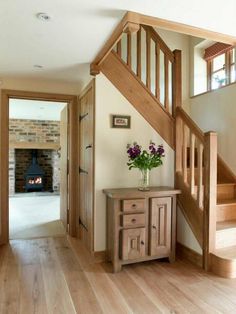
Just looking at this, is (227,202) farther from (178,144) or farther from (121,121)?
(121,121)

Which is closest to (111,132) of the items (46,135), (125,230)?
(125,230)

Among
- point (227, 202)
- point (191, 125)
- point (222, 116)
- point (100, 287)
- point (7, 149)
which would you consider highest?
point (222, 116)

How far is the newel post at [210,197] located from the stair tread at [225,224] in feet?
0.63

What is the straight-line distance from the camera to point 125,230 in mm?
2666

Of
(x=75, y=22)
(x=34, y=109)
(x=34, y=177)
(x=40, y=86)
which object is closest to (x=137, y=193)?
(x=75, y=22)

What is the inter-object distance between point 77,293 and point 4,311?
1.91ft

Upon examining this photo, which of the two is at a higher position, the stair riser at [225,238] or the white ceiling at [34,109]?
the white ceiling at [34,109]

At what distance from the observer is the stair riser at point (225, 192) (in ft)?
11.3

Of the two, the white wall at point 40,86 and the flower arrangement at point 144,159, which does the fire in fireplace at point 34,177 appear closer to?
the white wall at point 40,86

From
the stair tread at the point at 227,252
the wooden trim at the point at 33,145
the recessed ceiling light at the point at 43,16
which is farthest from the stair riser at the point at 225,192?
the wooden trim at the point at 33,145

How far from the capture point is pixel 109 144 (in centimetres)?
298

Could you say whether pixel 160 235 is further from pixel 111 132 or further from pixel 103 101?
pixel 103 101

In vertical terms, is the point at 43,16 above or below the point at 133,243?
above

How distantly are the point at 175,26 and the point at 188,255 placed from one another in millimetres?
2427
